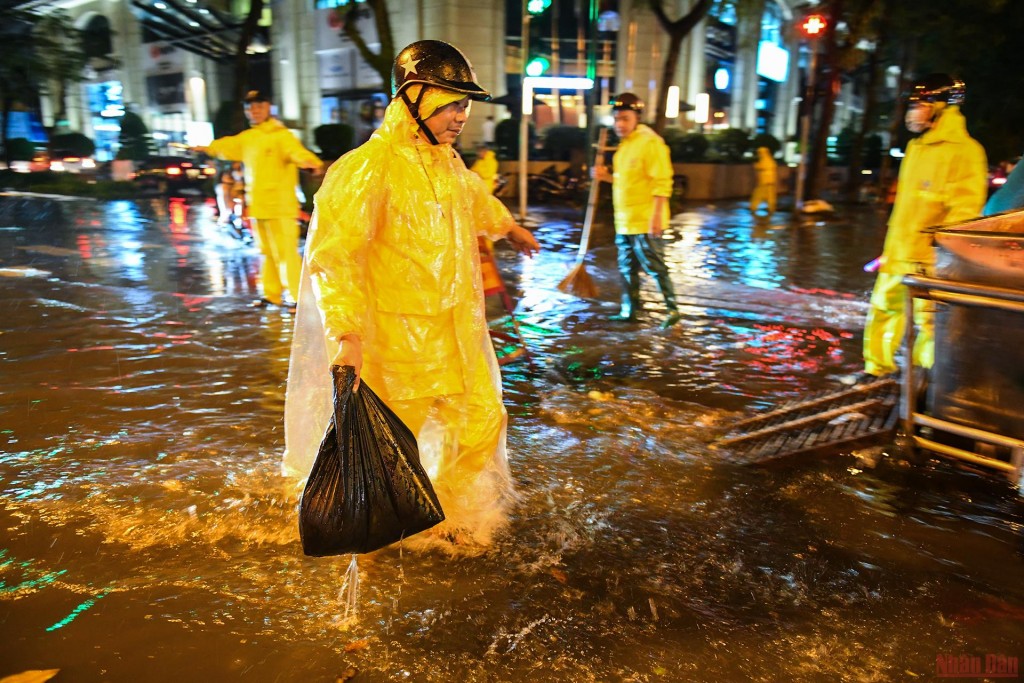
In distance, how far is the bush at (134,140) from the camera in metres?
27.9

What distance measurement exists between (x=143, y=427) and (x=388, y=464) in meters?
2.70

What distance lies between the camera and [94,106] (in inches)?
1636

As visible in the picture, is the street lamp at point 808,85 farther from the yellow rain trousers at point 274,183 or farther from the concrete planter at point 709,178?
the yellow rain trousers at point 274,183

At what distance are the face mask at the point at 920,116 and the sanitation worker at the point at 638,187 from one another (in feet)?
6.58

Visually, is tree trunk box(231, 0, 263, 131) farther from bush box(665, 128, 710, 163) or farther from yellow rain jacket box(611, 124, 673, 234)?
yellow rain jacket box(611, 124, 673, 234)

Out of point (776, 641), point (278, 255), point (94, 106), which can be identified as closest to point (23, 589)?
point (776, 641)

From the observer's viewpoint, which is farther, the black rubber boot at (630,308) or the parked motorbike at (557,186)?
the parked motorbike at (557,186)

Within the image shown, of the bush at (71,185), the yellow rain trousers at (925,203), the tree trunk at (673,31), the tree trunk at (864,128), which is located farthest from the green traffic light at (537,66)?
the tree trunk at (864,128)

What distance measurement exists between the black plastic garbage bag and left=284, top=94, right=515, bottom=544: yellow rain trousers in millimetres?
289

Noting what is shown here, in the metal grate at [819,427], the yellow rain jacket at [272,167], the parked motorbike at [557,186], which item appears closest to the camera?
the metal grate at [819,427]

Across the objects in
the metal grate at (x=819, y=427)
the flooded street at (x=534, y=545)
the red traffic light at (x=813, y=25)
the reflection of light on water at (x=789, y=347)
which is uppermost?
the red traffic light at (x=813, y=25)

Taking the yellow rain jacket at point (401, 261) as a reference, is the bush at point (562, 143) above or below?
above

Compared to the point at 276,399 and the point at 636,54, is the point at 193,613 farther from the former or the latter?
the point at 636,54

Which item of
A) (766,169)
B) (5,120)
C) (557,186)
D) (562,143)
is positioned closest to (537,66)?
(557,186)
